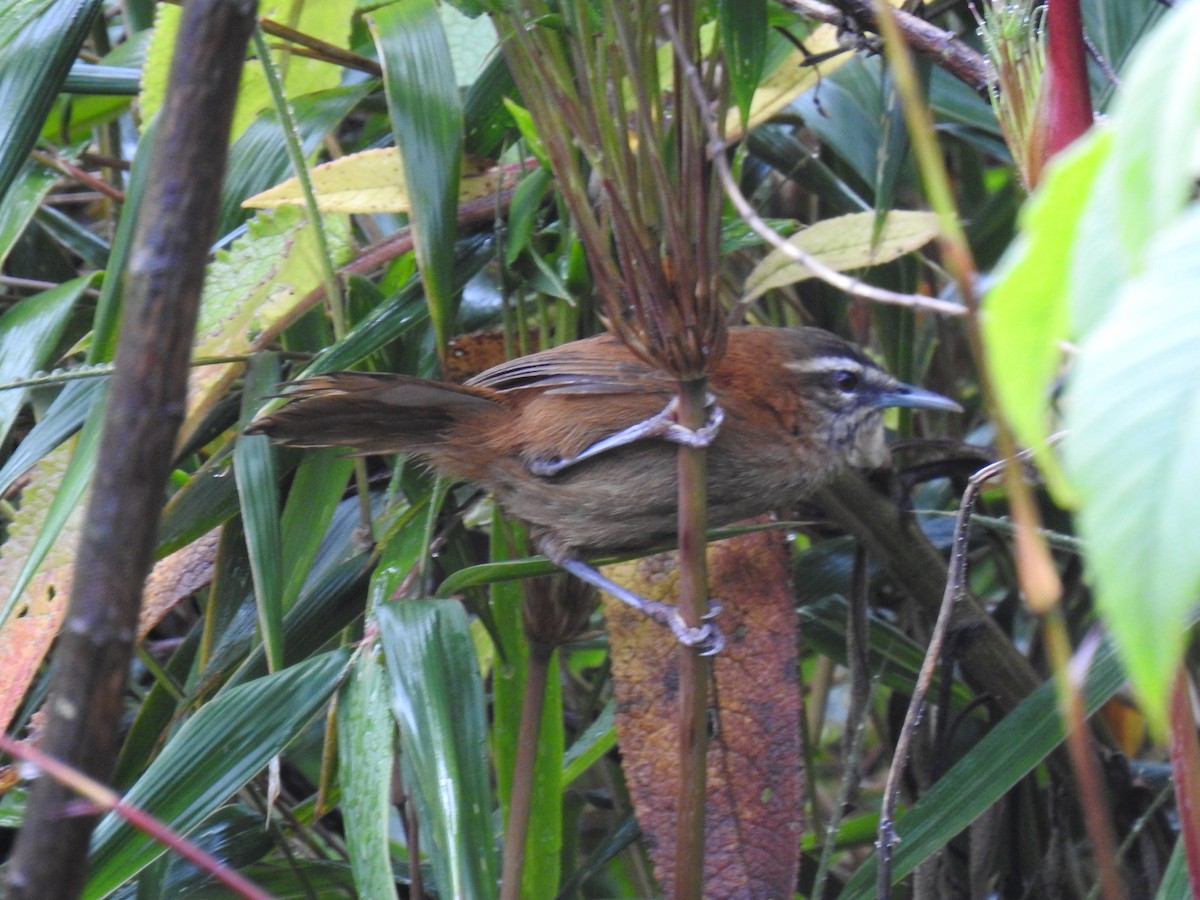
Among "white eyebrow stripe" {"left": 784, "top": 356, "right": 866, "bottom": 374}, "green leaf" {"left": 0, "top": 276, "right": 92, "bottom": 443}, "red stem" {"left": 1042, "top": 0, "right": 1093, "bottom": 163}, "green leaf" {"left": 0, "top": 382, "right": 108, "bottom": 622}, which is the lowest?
"white eyebrow stripe" {"left": 784, "top": 356, "right": 866, "bottom": 374}

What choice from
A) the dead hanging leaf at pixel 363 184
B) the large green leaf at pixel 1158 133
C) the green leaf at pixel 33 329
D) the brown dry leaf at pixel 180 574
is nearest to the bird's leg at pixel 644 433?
the dead hanging leaf at pixel 363 184

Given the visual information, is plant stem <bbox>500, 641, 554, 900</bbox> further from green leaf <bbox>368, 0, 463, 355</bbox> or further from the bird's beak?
the bird's beak

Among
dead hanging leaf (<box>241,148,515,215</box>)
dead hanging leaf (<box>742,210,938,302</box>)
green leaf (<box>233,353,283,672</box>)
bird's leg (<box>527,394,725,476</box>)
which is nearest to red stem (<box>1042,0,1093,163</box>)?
bird's leg (<box>527,394,725,476</box>)

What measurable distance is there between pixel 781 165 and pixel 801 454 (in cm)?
68

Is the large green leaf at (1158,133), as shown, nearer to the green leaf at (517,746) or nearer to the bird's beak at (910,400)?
the green leaf at (517,746)

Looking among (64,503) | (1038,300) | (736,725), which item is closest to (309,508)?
(64,503)

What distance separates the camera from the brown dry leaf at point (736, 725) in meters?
1.85

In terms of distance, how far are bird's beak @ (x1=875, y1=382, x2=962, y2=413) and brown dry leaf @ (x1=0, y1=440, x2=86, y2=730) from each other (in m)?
1.51

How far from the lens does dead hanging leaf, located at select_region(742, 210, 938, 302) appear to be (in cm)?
198

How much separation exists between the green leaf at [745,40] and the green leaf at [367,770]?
976 millimetres

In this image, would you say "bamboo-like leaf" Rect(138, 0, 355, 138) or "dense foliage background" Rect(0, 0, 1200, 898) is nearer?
"dense foliage background" Rect(0, 0, 1200, 898)

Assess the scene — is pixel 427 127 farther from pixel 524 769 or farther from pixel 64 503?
pixel 524 769

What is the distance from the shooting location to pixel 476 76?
2281mm

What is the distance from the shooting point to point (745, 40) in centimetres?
177
